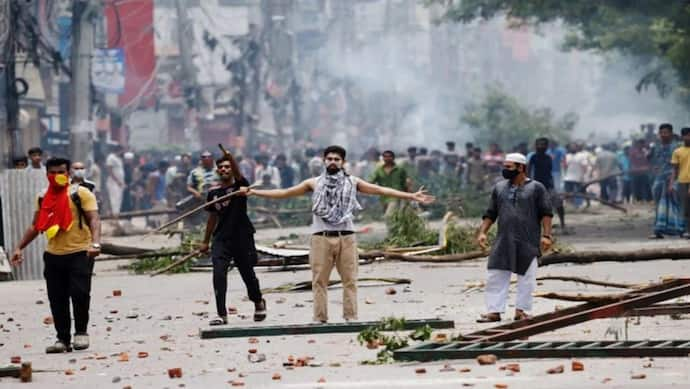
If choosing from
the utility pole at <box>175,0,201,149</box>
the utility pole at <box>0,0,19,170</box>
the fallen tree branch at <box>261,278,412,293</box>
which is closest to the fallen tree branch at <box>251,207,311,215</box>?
the utility pole at <box>0,0,19,170</box>

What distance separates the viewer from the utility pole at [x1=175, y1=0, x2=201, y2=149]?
6266 centimetres

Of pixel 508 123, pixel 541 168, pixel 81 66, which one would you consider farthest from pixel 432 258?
pixel 508 123

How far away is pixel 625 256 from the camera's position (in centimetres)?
1430

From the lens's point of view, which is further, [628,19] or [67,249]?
[628,19]

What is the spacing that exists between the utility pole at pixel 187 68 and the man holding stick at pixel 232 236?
4708 centimetres

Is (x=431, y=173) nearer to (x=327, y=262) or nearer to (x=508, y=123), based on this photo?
(x=327, y=262)

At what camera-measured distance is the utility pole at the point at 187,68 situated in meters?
62.7

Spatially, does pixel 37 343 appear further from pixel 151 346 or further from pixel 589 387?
pixel 589 387

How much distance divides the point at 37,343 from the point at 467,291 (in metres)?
4.53

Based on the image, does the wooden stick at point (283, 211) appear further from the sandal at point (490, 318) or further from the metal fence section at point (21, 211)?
the sandal at point (490, 318)

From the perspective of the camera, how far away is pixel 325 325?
1294cm

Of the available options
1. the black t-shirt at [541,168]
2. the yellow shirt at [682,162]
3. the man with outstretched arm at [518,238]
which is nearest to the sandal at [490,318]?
the man with outstretched arm at [518,238]

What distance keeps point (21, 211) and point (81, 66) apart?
11.9 m

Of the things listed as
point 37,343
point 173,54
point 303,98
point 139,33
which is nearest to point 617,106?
point 303,98
